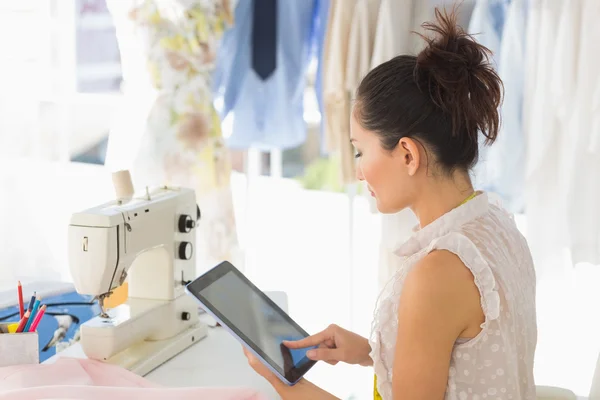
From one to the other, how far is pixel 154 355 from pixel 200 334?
0.67 ft

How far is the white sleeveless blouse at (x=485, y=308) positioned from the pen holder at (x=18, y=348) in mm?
589

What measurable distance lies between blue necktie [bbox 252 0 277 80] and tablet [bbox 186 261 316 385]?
2.10 metres

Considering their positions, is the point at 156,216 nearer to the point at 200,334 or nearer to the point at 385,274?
the point at 200,334

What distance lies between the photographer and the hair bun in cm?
122

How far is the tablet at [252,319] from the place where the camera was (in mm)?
1284

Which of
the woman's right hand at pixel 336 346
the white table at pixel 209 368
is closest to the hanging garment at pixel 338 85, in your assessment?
the white table at pixel 209 368

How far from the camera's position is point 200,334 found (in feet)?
5.80

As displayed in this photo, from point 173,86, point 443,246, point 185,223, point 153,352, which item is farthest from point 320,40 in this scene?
point 443,246

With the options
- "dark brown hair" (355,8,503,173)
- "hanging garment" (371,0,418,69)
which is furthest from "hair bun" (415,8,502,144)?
"hanging garment" (371,0,418,69)

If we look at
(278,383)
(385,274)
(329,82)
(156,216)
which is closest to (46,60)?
(329,82)

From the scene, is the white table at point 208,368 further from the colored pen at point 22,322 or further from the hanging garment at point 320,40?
the hanging garment at point 320,40

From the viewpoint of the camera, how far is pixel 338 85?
321 cm

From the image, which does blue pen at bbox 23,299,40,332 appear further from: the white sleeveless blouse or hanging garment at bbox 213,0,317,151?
hanging garment at bbox 213,0,317,151

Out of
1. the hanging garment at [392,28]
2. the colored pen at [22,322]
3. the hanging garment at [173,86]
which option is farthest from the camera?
the hanging garment at [173,86]
